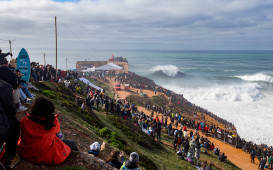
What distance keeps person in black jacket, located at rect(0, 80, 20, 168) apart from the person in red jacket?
157mm

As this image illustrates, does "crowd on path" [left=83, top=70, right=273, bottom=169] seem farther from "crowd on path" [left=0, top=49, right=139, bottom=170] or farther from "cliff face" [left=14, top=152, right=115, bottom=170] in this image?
"crowd on path" [left=0, top=49, right=139, bottom=170]

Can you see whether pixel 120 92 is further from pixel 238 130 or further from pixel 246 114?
pixel 246 114

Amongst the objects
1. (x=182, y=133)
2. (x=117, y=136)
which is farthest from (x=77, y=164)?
(x=182, y=133)

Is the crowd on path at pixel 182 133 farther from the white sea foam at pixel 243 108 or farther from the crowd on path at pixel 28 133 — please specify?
the crowd on path at pixel 28 133

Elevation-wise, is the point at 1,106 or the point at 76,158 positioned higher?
the point at 1,106

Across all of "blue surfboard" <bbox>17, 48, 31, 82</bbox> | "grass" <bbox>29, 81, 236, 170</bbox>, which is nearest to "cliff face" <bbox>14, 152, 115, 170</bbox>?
"grass" <bbox>29, 81, 236, 170</bbox>

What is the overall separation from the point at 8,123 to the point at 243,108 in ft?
152

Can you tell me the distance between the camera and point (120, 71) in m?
57.1

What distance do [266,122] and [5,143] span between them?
37661 millimetres

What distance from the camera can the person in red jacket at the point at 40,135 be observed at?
10.3ft

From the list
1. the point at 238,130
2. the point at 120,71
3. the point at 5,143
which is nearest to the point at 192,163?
the point at 5,143

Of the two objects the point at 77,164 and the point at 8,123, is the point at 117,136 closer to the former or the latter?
the point at 77,164

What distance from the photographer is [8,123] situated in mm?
2949

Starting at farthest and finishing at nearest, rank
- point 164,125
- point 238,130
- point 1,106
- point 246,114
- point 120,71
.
Answer: 1. point 120,71
2. point 246,114
3. point 238,130
4. point 164,125
5. point 1,106
